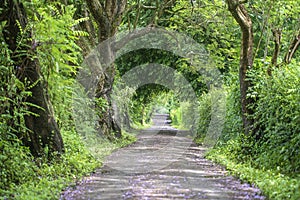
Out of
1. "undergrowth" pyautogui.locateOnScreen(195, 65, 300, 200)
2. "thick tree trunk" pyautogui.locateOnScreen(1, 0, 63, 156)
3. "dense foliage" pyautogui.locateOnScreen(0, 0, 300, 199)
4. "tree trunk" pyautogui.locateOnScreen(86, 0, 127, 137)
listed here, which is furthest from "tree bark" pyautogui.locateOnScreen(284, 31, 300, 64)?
"tree trunk" pyautogui.locateOnScreen(86, 0, 127, 137)

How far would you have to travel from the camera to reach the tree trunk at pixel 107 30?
1788 cm

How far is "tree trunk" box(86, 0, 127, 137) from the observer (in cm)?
1788

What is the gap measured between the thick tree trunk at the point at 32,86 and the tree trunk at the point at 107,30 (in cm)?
897

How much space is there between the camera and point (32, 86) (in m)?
8.41

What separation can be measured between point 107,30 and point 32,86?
1051 centimetres

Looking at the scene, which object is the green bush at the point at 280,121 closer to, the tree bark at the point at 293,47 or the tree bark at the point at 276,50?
the tree bark at the point at 276,50

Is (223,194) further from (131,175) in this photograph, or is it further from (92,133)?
(92,133)

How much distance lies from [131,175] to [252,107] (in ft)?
13.1

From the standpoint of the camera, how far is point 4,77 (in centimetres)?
743

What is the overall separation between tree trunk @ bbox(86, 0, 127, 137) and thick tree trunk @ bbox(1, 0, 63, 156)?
897 centimetres

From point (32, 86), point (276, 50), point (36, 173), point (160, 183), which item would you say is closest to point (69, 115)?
point (32, 86)

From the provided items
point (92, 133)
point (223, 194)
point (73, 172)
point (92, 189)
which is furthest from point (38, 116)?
point (92, 133)

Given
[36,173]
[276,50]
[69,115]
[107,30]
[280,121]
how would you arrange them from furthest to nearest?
[107,30], [69,115], [276,50], [280,121], [36,173]

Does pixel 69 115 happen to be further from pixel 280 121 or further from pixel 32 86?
pixel 280 121
